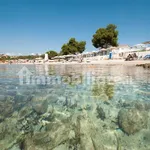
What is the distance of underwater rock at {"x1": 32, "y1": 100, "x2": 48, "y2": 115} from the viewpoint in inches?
149

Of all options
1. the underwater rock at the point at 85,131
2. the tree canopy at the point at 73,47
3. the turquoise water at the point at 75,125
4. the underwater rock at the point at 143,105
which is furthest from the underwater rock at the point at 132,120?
the tree canopy at the point at 73,47

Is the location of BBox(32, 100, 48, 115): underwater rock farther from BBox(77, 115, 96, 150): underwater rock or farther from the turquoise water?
BBox(77, 115, 96, 150): underwater rock

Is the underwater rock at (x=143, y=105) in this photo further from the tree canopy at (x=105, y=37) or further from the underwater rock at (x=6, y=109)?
the tree canopy at (x=105, y=37)

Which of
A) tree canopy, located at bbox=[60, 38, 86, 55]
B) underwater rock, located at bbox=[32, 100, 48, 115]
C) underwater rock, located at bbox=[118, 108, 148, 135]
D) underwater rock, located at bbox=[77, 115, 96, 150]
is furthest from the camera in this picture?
tree canopy, located at bbox=[60, 38, 86, 55]

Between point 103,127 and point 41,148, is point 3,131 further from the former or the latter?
point 103,127

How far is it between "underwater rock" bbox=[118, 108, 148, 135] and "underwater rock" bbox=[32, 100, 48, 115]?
1621mm

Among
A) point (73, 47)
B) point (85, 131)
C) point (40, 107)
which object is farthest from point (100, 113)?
point (73, 47)

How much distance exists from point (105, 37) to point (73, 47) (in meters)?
12.7

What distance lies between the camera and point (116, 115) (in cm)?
349

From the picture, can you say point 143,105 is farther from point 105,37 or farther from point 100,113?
point 105,37

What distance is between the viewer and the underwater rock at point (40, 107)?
379 cm

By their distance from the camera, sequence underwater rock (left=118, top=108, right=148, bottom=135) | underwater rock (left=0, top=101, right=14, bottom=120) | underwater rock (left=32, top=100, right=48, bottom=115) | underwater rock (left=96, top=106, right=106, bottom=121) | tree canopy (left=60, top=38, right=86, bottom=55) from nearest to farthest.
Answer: underwater rock (left=118, top=108, right=148, bottom=135), underwater rock (left=96, top=106, right=106, bottom=121), underwater rock (left=0, top=101, right=14, bottom=120), underwater rock (left=32, top=100, right=48, bottom=115), tree canopy (left=60, top=38, right=86, bottom=55)

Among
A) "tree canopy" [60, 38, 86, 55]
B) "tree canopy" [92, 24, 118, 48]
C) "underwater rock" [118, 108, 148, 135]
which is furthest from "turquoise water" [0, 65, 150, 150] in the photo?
"tree canopy" [60, 38, 86, 55]

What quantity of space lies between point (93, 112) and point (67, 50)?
5526cm
